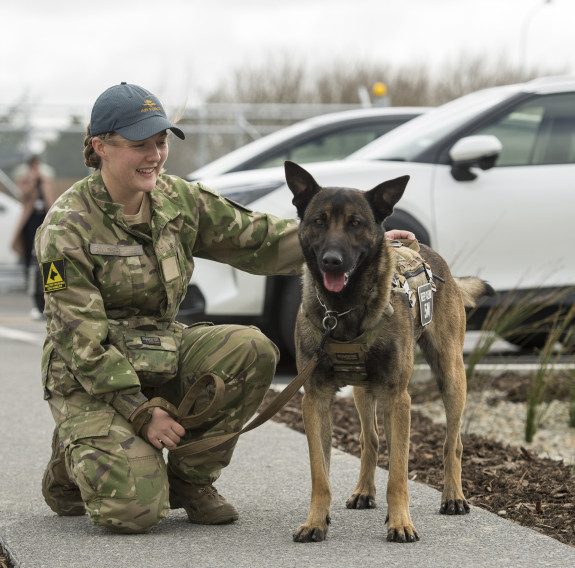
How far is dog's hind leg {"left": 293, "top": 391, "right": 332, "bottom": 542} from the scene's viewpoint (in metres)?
3.81

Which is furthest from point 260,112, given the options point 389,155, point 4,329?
point 389,155

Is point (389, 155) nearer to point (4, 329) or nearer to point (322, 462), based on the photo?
point (322, 462)

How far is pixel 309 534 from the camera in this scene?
380 cm

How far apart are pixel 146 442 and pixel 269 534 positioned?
0.59 m

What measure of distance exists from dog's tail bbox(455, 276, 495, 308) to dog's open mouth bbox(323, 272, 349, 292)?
1.10 meters

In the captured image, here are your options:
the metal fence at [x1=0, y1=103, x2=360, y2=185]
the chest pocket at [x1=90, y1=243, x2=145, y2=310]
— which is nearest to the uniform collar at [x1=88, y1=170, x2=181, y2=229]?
the chest pocket at [x1=90, y1=243, x2=145, y2=310]

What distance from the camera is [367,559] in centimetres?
357

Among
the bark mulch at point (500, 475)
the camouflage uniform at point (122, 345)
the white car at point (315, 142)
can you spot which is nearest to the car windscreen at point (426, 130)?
the white car at point (315, 142)

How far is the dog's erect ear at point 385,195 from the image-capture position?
3996 millimetres

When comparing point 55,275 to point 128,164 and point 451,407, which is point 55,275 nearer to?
point 128,164

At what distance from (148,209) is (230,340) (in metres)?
0.62

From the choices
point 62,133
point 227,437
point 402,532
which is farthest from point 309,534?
point 62,133

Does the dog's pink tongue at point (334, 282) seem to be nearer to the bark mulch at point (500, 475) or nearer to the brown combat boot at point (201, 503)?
the brown combat boot at point (201, 503)

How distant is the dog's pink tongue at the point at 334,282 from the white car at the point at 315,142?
475 cm
